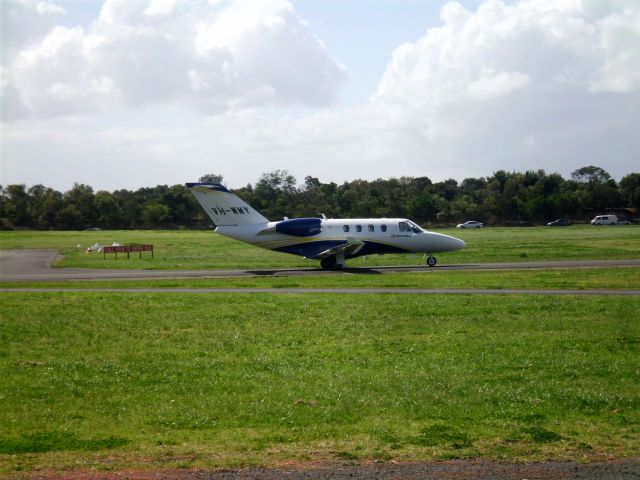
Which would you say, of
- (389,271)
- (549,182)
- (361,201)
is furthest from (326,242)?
(549,182)

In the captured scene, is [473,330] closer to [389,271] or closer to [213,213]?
[389,271]

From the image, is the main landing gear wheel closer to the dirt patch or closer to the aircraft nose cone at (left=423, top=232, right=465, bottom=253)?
the aircraft nose cone at (left=423, top=232, right=465, bottom=253)

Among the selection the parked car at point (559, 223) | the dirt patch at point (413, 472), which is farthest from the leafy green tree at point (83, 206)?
the dirt patch at point (413, 472)

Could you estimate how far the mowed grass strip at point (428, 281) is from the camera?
30.6 m

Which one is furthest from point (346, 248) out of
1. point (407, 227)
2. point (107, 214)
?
point (107, 214)

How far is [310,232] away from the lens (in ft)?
136

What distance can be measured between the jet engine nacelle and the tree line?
227 feet

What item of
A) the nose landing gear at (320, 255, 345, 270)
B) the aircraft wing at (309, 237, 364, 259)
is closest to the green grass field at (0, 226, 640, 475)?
→ the aircraft wing at (309, 237, 364, 259)

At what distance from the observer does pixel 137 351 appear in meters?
16.7

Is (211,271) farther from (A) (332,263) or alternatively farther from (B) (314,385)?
(B) (314,385)

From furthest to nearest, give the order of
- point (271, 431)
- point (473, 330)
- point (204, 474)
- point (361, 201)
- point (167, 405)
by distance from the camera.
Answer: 1. point (361, 201)
2. point (473, 330)
3. point (167, 405)
4. point (271, 431)
5. point (204, 474)

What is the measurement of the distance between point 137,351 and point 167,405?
14.6ft

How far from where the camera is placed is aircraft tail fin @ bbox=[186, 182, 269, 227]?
40781 millimetres

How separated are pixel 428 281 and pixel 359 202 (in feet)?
307
